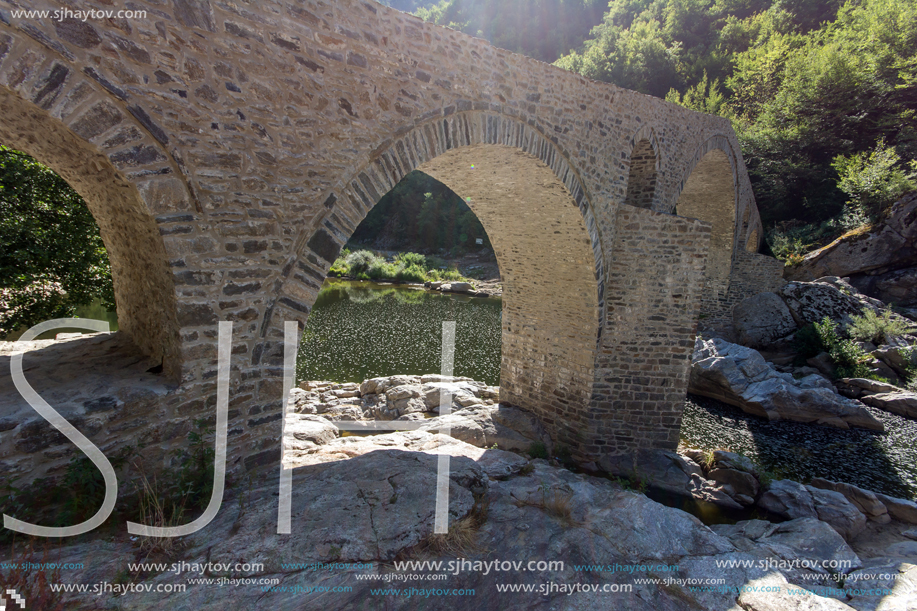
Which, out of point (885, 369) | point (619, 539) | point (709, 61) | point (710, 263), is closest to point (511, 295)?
point (619, 539)

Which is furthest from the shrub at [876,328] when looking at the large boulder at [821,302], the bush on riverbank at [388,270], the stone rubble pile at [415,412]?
the bush on riverbank at [388,270]

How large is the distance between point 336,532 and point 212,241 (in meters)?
2.11

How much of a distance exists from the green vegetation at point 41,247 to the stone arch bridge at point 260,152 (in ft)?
7.83

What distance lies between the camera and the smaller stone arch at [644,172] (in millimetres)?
6814

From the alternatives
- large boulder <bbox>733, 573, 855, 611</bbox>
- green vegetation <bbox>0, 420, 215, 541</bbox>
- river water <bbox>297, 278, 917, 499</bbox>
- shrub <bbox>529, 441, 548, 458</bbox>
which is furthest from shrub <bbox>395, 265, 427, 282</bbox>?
large boulder <bbox>733, 573, 855, 611</bbox>

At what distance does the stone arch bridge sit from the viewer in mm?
2564

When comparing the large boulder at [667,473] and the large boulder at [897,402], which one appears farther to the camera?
the large boulder at [897,402]

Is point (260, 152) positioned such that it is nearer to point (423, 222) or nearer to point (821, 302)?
point (821, 302)

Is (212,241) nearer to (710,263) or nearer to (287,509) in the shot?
(287,509)

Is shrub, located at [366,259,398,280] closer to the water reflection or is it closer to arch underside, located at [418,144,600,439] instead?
the water reflection

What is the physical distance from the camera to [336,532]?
2.78m

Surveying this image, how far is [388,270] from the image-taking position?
2561 centimetres

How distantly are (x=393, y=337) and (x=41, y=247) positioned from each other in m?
8.48

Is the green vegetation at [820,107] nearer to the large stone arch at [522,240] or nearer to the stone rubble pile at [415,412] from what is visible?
the large stone arch at [522,240]
